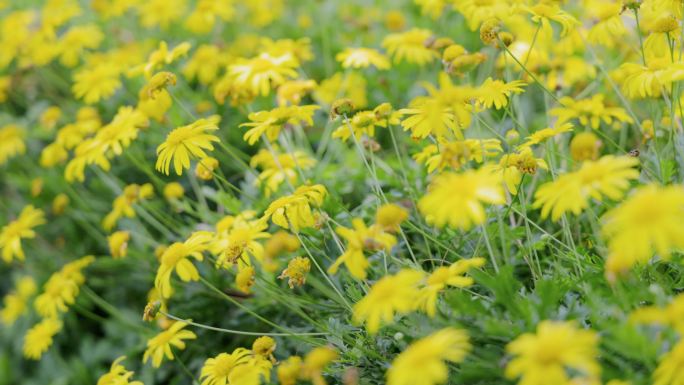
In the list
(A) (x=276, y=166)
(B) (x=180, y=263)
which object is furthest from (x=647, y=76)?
(B) (x=180, y=263)

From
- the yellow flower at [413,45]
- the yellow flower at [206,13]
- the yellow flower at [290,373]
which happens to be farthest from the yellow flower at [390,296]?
the yellow flower at [206,13]

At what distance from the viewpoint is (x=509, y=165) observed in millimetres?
1729

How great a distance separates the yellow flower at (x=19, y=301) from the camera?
307 cm

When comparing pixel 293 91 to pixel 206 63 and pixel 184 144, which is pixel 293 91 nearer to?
pixel 184 144

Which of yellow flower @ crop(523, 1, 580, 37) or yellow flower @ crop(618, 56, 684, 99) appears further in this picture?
yellow flower @ crop(523, 1, 580, 37)

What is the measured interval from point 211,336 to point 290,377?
3.50 feet

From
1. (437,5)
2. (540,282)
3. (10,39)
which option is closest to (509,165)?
(540,282)

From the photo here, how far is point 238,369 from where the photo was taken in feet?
5.54

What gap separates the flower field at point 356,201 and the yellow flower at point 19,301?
0.5 inches

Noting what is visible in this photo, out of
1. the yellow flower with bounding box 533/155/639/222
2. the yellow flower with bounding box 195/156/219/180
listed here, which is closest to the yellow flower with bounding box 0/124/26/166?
the yellow flower with bounding box 195/156/219/180

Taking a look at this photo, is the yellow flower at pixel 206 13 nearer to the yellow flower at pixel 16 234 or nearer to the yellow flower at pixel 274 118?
the yellow flower at pixel 16 234

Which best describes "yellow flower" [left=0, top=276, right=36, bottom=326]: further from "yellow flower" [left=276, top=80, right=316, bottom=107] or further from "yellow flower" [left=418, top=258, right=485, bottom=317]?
"yellow flower" [left=418, top=258, right=485, bottom=317]

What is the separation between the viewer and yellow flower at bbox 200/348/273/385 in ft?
5.46

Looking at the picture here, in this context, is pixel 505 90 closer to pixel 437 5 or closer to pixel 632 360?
pixel 632 360
